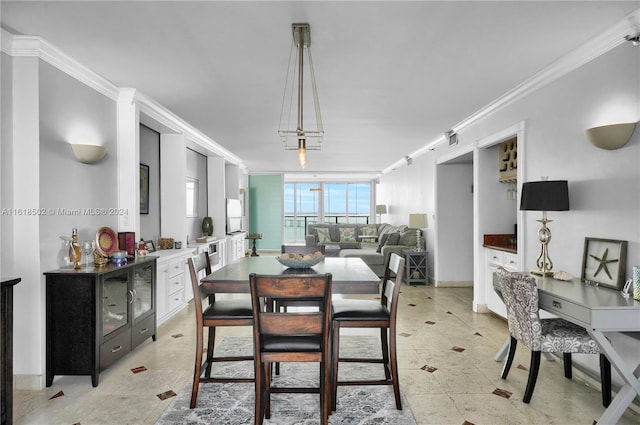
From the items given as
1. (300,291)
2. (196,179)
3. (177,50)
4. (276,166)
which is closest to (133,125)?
(177,50)

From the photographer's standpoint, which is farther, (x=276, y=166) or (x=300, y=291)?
(x=276, y=166)

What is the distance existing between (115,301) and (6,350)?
3.22 ft

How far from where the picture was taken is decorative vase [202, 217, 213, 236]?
23.9 ft

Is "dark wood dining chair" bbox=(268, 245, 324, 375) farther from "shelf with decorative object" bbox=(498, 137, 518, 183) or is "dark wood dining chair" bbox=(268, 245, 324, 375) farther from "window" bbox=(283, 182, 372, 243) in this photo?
"window" bbox=(283, 182, 372, 243)

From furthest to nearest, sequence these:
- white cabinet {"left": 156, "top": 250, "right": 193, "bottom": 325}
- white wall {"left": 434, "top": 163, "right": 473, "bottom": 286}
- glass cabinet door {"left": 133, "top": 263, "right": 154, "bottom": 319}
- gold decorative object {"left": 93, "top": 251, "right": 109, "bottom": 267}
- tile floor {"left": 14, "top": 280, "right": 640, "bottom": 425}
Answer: white wall {"left": 434, "top": 163, "right": 473, "bottom": 286}, white cabinet {"left": 156, "top": 250, "right": 193, "bottom": 325}, glass cabinet door {"left": 133, "top": 263, "right": 154, "bottom": 319}, gold decorative object {"left": 93, "top": 251, "right": 109, "bottom": 267}, tile floor {"left": 14, "top": 280, "right": 640, "bottom": 425}

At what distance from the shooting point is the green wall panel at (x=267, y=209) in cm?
1201

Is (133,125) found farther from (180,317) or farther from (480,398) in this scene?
(480,398)

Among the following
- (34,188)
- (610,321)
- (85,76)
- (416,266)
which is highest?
(85,76)

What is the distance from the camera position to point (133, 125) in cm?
398

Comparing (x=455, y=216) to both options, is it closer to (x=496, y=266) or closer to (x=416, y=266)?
(x=416, y=266)

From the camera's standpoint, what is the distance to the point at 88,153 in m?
3.32

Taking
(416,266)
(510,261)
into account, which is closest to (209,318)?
(510,261)

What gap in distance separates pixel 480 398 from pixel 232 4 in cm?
302

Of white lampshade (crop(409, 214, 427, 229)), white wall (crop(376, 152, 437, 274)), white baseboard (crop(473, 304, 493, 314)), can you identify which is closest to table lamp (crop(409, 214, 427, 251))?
white lampshade (crop(409, 214, 427, 229))
